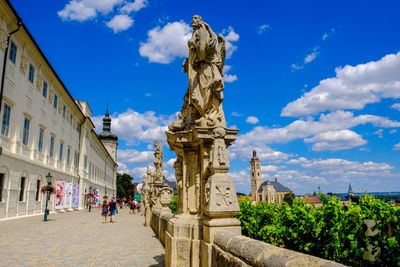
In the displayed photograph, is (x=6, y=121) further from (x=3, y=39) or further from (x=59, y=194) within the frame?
(x=59, y=194)

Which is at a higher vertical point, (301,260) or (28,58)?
(28,58)

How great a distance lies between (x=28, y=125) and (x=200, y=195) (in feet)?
71.5

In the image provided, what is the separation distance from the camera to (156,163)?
17031 millimetres

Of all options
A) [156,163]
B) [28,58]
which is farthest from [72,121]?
[156,163]

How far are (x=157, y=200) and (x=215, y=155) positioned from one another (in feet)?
35.3

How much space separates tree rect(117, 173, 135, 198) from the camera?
100 metres

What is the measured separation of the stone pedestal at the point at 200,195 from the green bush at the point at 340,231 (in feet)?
3.53

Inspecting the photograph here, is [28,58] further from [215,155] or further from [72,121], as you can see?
[215,155]

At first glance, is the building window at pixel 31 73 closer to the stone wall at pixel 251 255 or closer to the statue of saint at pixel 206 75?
the statue of saint at pixel 206 75

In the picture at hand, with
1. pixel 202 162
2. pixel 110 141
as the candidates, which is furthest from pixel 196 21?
pixel 110 141

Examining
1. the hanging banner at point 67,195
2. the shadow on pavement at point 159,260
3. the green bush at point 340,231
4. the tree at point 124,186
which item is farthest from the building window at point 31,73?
the tree at point 124,186

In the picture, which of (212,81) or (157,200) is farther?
(157,200)

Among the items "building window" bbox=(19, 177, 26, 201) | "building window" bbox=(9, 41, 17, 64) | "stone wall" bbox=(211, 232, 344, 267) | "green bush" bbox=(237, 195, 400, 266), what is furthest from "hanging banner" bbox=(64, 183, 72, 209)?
"stone wall" bbox=(211, 232, 344, 267)

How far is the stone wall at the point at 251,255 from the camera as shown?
2221 mm
